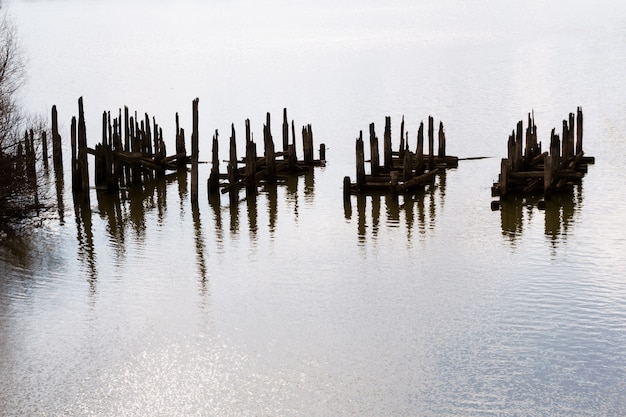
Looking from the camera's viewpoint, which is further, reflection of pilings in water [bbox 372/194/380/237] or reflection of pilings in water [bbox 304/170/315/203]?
reflection of pilings in water [bbox 304/170/315/203]

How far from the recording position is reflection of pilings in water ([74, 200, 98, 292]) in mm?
25484

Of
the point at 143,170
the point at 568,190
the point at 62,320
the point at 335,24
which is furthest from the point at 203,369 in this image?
the point at 335,24

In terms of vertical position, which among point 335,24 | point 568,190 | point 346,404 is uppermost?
point 335,24

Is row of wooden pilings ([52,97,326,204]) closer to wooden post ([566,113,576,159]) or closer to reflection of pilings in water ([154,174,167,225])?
reflection of pilings in water ([154,174,167,225])

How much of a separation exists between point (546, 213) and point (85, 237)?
12.4 meters

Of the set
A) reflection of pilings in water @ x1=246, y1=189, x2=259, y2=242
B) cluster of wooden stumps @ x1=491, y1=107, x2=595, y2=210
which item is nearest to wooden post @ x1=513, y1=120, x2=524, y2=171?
cluster of wooden stumps @ x1=491, y1=107, x2=595, y2=210

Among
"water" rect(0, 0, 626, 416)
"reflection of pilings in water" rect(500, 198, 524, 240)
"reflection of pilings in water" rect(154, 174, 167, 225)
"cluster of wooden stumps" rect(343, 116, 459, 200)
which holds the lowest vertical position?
"water" rect(0, 0, 626, 416)

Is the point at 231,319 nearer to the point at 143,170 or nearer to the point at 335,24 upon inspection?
the point at 143,170

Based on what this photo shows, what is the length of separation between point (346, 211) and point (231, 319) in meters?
9.87

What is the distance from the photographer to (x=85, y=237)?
2872 cm

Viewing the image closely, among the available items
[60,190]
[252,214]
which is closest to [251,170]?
[252,214]

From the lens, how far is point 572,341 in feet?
64.4

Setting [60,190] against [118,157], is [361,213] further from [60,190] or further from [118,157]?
[60,190]

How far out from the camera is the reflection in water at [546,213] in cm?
2795
